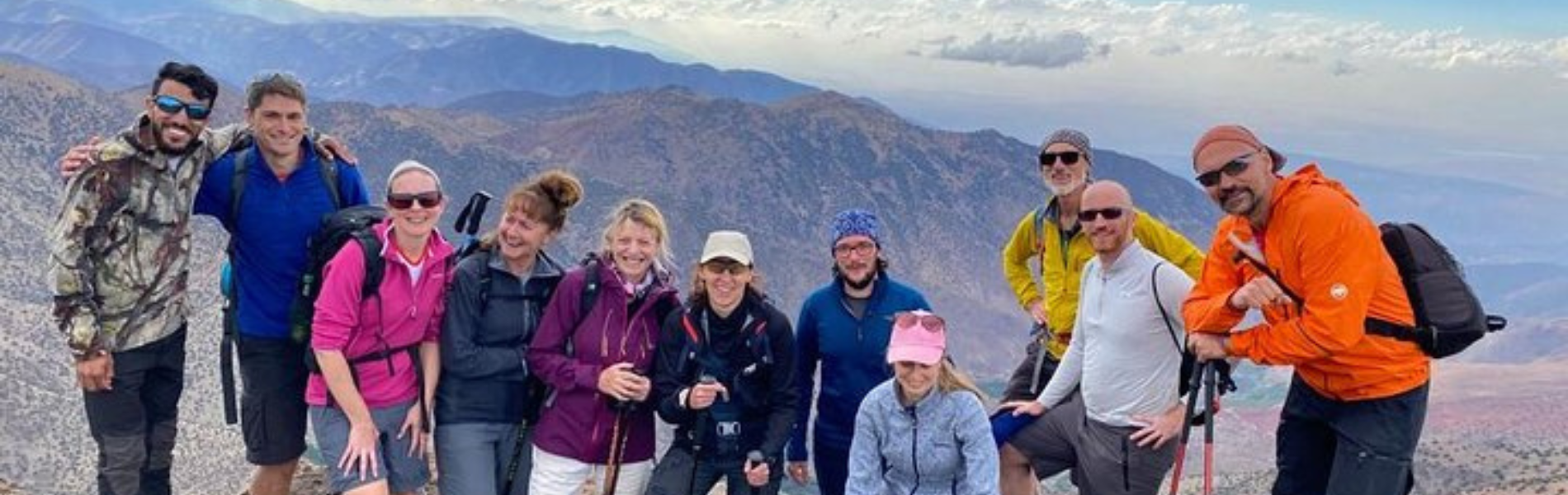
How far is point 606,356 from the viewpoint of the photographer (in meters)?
7.64

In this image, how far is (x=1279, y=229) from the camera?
6.22m

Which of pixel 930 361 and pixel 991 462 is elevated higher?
pixel 930 361

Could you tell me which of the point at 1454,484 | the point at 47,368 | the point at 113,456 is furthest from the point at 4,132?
the point at 113,456

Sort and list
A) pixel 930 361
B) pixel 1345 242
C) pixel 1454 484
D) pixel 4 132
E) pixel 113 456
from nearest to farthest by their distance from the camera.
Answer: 1. pixel 1345 242
2. pixel 930 361
3. pixel 113 456
4. pixel 1454 484
5. pixel 4 132

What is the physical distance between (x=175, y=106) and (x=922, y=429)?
5.07 metres

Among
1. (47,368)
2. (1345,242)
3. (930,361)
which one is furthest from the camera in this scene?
(47,368)

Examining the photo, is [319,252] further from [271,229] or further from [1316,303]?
[1316,303]

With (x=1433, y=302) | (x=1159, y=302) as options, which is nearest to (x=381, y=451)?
(x=1159, y=302)

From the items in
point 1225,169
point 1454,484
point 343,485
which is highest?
point 1225,169

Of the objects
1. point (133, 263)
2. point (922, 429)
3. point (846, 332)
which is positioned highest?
point (133, 263)

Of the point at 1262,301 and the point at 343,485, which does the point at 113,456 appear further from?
the point at 1262,301

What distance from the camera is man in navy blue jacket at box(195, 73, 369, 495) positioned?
24.5ft

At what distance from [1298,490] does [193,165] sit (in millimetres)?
7178

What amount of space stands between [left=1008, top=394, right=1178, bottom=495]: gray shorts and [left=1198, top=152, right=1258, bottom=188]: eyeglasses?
1884mm
